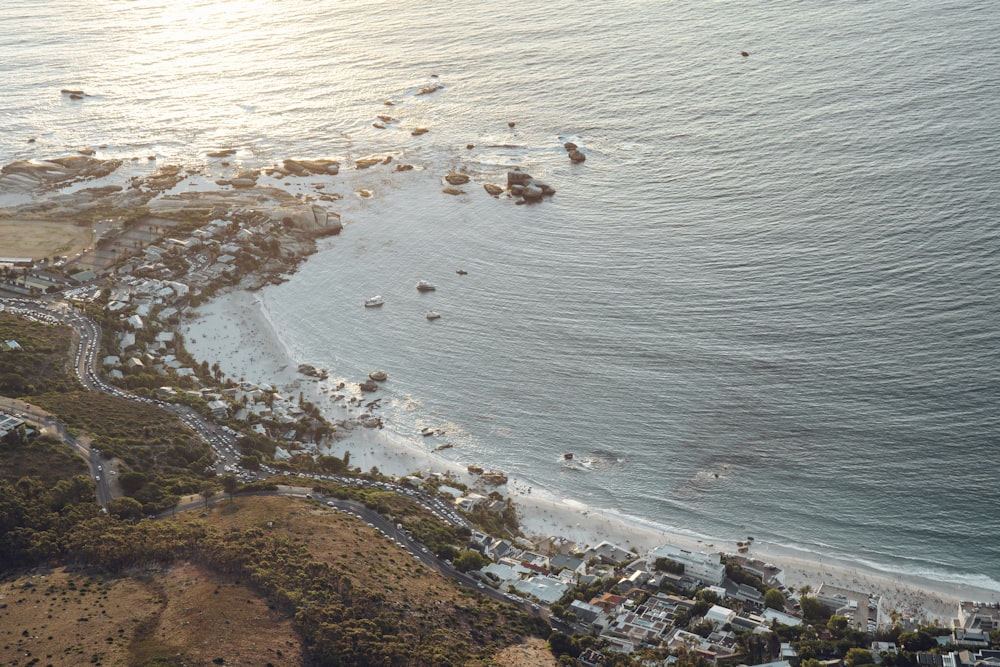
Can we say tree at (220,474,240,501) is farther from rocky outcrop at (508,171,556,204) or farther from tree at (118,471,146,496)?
rocky outcrop at (508,171,556,204)

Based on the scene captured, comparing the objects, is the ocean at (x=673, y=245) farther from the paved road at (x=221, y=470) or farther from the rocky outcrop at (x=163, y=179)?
the paved road at (x=221, y=470)

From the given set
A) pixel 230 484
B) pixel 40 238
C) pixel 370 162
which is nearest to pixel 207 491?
pixel 230 484

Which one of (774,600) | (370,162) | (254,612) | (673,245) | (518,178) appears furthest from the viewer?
(370,162)

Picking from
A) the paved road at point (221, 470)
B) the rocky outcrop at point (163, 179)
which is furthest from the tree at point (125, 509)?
the rocky outcrop at point (163, 179)

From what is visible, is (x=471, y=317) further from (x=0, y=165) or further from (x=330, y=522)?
(x=0, y=165)

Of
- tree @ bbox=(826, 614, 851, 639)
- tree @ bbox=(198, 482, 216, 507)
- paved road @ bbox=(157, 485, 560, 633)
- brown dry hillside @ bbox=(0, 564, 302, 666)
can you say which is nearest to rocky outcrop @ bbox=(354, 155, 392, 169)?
paved road @ bbox=(157, 485, 560, 633)

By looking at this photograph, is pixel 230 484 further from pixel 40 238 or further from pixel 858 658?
pixel 40 238
